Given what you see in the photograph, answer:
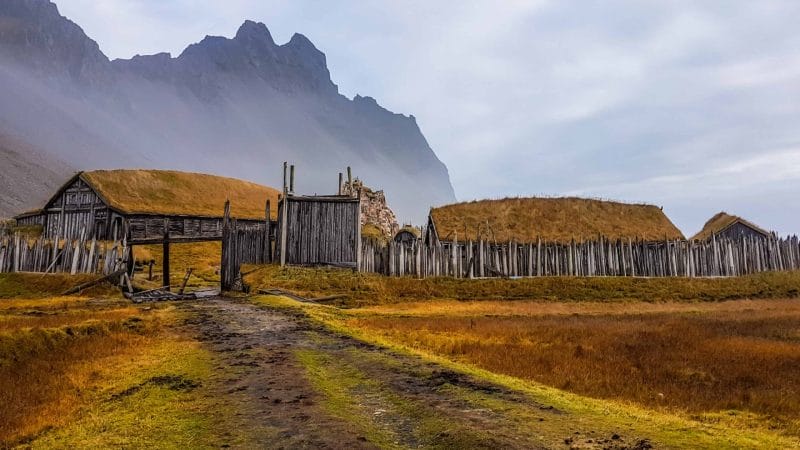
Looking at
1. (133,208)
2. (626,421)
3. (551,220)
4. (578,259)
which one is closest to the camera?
(626,421)

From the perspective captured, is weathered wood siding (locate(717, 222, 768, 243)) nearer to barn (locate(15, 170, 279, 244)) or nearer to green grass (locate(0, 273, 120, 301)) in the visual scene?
barn (locate(15, 170, 279, 244))

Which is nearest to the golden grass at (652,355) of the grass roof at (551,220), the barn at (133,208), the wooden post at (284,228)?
the wooden post at (284,228)

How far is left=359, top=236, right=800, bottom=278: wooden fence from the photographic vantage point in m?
25.3

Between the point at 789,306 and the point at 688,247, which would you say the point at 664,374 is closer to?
the point at 789,306

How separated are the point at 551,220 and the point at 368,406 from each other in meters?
29.0

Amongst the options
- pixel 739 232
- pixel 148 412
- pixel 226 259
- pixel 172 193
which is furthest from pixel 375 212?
pixel 148 412

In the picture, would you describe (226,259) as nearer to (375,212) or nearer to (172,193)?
(172,193)

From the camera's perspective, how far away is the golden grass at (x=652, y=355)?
23.5ft

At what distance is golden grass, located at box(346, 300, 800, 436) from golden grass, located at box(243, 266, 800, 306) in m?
5.75

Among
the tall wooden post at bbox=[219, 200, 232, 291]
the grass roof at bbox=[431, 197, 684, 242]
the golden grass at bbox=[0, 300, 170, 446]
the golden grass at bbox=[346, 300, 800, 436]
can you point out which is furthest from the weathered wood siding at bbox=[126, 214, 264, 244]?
the golden grass at bbox=[346, 300, 800, 436]

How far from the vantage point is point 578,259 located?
26.4 metres

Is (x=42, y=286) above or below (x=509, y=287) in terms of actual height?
above

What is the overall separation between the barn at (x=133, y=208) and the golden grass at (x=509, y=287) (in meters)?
20.7

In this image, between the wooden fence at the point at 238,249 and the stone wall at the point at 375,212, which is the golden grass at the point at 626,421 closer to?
the wooden fence at the point at 238,249
